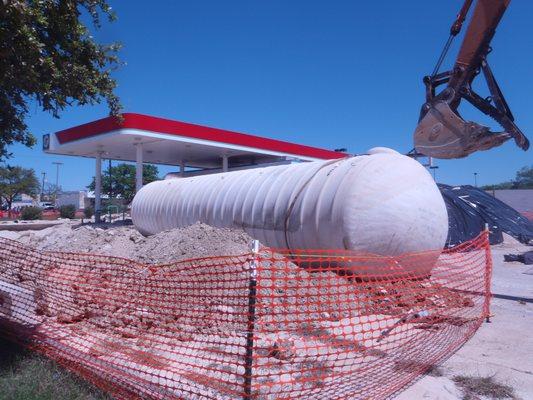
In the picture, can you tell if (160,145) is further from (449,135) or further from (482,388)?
(482,388)

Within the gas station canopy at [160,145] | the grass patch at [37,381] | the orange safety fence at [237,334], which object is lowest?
the grass patch at [37,381]

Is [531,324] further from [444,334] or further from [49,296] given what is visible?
[49,296]

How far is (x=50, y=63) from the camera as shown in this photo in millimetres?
5184

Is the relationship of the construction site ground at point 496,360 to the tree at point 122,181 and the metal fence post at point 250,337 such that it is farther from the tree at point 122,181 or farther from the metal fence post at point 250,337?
the tree at point 122,181

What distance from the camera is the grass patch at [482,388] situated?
163 inches

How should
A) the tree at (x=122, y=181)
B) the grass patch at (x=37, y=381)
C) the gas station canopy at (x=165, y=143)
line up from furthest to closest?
the tree at (x=122, y=181)
the gas station canopy at (x=165, y=143)
the grass patch at (x=37, y=381)

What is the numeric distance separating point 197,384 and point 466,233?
592 inches

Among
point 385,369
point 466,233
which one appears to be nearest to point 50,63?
point 385,369

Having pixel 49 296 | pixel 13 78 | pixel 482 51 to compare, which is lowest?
pixel 49 296

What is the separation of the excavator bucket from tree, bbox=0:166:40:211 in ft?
201

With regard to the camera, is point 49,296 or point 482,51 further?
point 482,51

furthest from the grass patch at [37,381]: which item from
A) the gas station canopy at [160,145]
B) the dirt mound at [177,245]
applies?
the gas station canopy at [160,145]

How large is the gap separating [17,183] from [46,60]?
67.3 metres

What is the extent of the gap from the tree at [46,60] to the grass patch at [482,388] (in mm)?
5482
